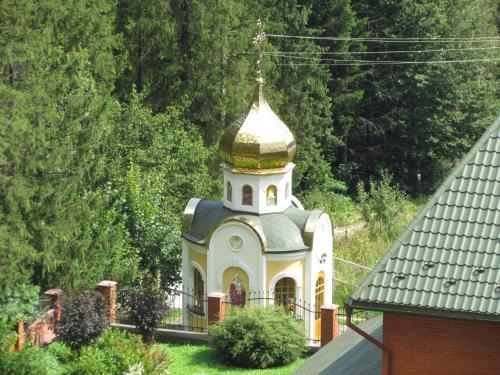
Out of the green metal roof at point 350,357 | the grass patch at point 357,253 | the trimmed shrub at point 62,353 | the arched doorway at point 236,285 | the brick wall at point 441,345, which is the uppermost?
the brick wall at point 441,345

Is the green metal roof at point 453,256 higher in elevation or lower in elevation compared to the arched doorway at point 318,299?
higher

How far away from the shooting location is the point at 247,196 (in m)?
24.1

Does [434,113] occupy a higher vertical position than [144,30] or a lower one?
lower

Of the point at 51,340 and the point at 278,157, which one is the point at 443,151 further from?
the point at 51,340

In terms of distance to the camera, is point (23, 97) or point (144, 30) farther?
point (144, 30)

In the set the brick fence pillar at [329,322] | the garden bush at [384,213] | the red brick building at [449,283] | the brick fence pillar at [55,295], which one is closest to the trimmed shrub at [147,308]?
the brick fence pillar at [55,295]

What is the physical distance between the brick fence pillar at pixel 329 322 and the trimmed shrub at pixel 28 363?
519 centimetres

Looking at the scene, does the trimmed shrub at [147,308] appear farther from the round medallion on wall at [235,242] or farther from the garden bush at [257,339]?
the round medallion on wall at [235,242]

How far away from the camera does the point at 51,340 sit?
851 inches

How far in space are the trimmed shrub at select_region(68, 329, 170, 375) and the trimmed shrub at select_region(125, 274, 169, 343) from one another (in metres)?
1.98

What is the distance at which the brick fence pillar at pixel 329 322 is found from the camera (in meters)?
21.2

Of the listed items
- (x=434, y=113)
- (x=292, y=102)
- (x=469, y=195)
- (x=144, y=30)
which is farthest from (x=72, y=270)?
(x=434, y=113)

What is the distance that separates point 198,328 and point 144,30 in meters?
12.6

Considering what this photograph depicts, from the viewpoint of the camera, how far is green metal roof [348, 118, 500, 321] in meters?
9.99
